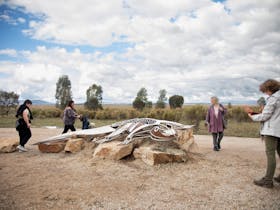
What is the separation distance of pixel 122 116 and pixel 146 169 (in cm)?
2340

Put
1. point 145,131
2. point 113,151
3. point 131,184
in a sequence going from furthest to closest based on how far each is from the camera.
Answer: point 145,131, point 113,151, point 131,184

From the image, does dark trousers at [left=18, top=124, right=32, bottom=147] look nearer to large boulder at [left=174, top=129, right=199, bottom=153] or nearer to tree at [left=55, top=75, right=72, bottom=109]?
large boulder at [left=174, top=129, right=199, bottom=153]

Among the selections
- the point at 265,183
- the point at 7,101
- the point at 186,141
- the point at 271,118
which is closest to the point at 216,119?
the point at 186,141

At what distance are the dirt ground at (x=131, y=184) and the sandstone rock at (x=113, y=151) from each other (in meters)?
0.19

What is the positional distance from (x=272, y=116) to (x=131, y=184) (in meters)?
2.98

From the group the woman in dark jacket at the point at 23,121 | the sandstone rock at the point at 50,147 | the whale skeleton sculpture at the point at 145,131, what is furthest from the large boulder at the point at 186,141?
the woman in dark jacket at the point at 23,121

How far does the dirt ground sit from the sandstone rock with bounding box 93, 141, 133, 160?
0.19m

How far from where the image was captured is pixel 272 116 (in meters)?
4.30

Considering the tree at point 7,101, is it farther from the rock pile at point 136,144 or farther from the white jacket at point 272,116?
the white jacket at point 272,116

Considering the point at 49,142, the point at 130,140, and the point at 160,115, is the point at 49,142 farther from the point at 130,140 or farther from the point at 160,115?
the point at 160,115

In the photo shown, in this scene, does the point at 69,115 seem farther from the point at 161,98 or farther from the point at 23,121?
the point at 161,98

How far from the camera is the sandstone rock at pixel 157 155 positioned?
6.02 metres

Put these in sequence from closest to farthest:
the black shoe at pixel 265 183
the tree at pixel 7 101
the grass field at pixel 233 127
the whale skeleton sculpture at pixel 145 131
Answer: the black shoe at pixel 265 183 → the whale skeleton sculpture at pixel 145 131 → the grass field at pixel 233 127 → the tree at pixel 7 101

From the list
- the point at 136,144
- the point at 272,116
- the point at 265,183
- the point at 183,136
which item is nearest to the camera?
the point at 272,116
